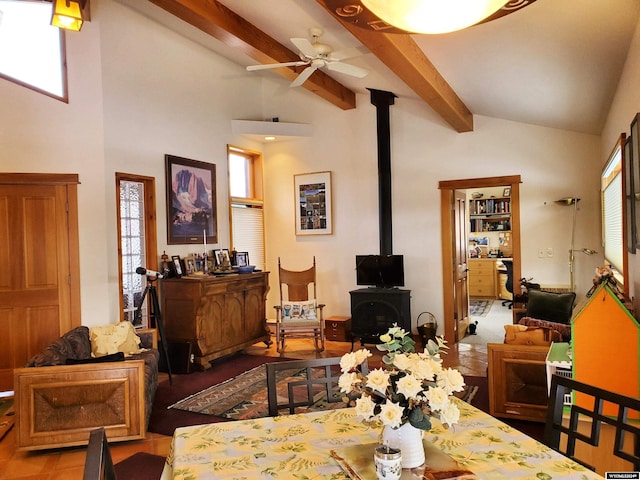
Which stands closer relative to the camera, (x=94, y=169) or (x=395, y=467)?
(x=395, y=467)

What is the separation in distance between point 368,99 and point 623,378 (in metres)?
4.84

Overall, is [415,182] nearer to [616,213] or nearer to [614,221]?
[614,221]

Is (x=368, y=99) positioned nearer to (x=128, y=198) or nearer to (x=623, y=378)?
(x=128, y=198)

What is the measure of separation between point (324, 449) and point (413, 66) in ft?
9.79

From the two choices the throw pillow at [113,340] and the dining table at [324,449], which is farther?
the throw pillow at [113,340]

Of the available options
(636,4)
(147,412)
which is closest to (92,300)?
(147,412)

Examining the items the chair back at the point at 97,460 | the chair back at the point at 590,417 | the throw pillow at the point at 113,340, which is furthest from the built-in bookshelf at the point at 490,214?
the chair back at the point at 97,460

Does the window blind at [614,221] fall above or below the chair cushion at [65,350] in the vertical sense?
above

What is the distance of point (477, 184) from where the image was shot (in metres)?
5.75

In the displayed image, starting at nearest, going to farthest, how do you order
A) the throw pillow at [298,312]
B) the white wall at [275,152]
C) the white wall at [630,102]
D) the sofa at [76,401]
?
1. the white wall at [630,102]
2. the sofa at [76,401]
3. the white wall at [275,152]
4. the throw pillow at [298,312]

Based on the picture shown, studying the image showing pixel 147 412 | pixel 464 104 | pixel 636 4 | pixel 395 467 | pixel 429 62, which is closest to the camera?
pixel 395 467

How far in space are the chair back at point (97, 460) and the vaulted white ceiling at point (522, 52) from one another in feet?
6.63

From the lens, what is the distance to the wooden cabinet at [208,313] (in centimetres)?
495

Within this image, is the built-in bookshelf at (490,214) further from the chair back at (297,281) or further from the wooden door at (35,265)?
the wooden door at (35,265)
